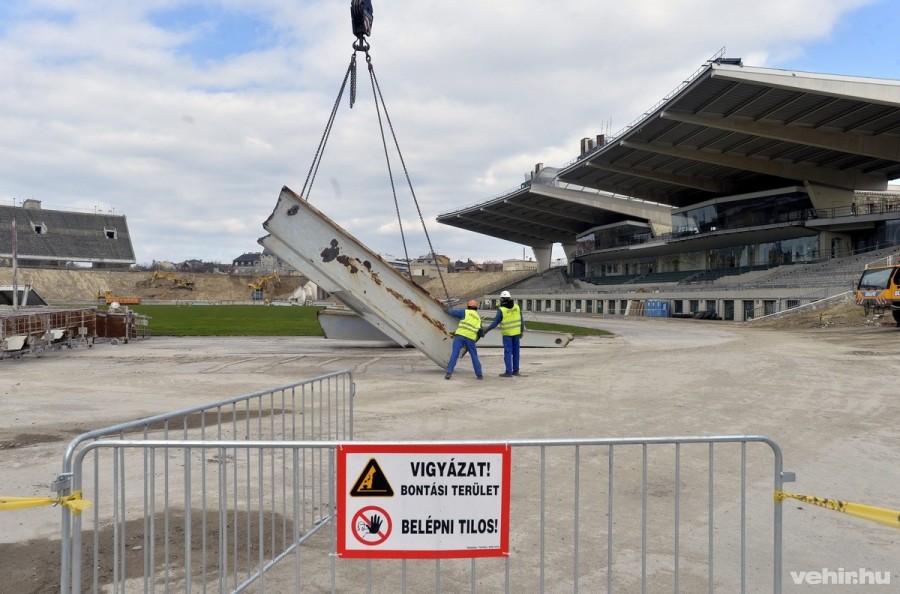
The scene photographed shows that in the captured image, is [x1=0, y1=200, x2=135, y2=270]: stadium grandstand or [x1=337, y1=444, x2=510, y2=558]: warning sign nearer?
[x1=337, y1=444, x2=510, y2=558]: warning sign

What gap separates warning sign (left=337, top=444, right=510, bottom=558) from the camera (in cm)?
292

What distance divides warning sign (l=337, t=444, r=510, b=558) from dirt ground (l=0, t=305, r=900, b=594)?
1028 mm

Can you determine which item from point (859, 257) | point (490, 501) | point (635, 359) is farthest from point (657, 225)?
point (490, 501)

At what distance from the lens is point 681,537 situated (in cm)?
443

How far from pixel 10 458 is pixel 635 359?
13458 mm

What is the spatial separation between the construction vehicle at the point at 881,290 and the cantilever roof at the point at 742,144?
1126cm

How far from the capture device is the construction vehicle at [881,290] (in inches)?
881

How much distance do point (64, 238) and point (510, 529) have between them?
365 feet

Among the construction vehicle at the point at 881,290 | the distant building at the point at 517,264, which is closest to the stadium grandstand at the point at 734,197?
the construction vehicle at the point at 881,290

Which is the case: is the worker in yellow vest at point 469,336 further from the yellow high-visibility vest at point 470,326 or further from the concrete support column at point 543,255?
the concrete support column at point 543,255

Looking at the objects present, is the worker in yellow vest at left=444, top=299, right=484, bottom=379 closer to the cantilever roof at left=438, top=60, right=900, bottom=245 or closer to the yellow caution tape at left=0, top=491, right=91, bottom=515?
the yellow caution tape at left=0, top=491, right=91, bottom=515

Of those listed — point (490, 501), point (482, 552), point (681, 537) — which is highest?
point (490, 501)

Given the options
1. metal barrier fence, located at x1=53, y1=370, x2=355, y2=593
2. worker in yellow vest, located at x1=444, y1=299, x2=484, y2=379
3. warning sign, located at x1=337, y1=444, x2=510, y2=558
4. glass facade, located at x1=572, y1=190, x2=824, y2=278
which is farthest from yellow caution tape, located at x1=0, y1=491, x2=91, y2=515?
glass facade, located at x1=572, y1=190, x2=824, y2=278

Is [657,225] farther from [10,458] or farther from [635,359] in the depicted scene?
[10,458]
